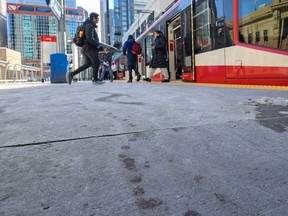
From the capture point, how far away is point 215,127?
6.31 ft

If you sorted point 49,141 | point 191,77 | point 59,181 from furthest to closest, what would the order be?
1. point 191,77
2. point 49,141
3. point 59,181

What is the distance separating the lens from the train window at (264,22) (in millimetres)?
4371

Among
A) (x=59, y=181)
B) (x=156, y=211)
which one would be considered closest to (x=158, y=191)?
(x=156, y=211)

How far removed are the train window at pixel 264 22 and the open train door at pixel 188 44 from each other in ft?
6.81

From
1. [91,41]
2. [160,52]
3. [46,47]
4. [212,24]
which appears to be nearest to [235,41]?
[212,24]

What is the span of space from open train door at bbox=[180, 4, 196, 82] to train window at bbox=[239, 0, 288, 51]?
2076mm

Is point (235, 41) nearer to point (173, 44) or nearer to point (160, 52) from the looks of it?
point (160, 52)

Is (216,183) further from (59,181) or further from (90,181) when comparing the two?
(59,181)

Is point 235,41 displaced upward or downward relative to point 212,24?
downward

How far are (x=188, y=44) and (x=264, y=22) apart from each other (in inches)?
113

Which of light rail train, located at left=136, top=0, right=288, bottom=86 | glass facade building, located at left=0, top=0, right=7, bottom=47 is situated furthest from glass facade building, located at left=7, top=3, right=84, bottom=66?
light rail train, located at left=136, top=0, right=288, bottom=86

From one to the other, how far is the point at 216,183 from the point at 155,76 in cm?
973

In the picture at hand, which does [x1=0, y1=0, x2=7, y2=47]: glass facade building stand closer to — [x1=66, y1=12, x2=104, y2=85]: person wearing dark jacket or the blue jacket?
the blue jacket

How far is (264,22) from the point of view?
183 inches
